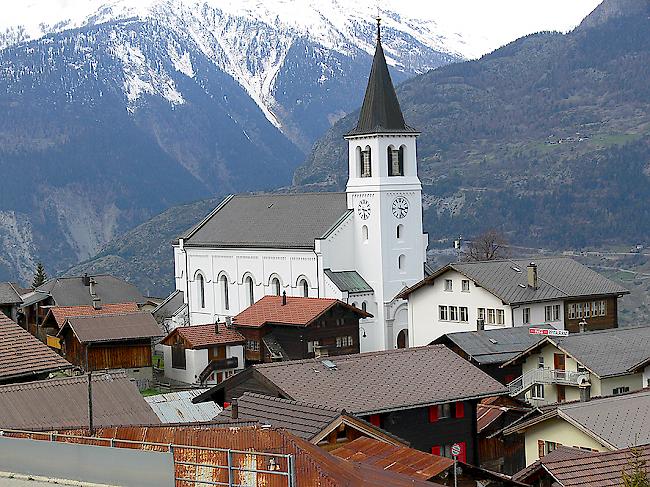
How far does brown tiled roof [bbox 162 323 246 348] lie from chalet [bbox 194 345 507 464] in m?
28.3

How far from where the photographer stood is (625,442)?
3098cm

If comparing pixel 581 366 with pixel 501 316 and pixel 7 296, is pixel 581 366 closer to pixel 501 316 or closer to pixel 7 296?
pixel 501 316

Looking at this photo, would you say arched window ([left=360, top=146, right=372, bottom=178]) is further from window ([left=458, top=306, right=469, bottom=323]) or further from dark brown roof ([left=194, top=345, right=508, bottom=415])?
dark brown roof ([left=194, top=345, right=508, bottom=415])

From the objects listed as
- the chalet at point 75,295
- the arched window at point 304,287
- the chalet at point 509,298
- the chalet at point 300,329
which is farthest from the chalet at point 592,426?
the chalet at point 75,295

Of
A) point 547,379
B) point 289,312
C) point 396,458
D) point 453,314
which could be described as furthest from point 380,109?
point 396,458

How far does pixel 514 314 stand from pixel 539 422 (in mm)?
30373

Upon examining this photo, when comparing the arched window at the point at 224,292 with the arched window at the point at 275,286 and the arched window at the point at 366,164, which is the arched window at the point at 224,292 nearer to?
the arched window at the point at 275,286

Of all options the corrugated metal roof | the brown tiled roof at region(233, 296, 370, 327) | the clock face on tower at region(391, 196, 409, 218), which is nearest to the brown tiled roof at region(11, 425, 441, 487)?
the corrugated metal roof

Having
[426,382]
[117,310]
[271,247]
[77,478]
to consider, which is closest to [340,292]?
[271,247]

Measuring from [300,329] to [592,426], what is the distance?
35.1 metres

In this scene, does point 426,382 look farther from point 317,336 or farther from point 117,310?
point 117,310

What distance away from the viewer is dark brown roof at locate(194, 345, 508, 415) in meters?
35.2

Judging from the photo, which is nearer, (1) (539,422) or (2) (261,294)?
(1) (539,422)

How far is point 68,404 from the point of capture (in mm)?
29938
